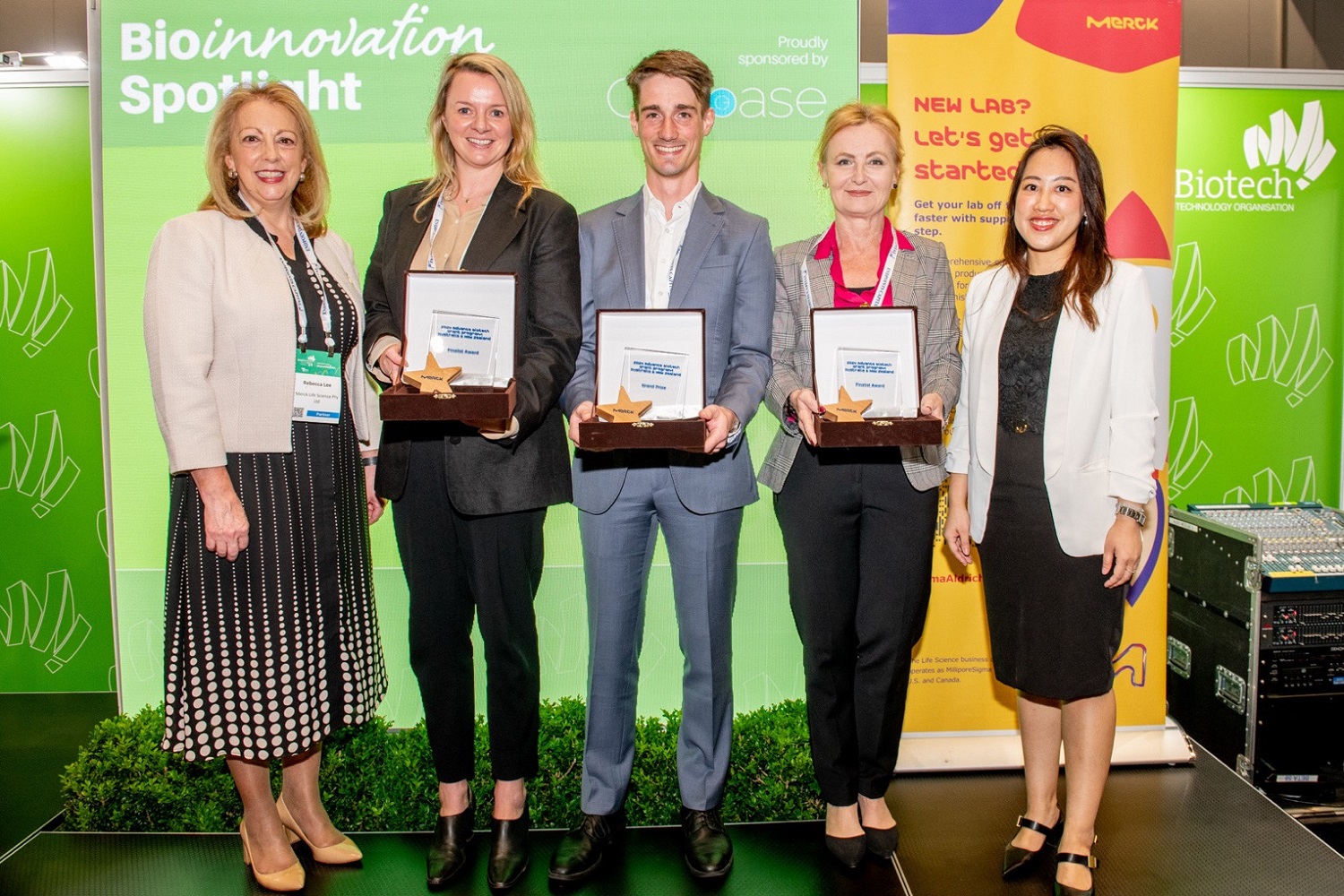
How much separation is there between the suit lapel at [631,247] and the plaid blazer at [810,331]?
14.6 inches

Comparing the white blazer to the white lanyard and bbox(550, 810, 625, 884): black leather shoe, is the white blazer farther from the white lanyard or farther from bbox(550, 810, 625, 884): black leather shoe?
bbox(550, 810, 625, 884): black leather shoe

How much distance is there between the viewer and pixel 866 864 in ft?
8.04

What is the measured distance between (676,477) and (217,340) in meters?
1.16

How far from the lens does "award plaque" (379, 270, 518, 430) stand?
204cm

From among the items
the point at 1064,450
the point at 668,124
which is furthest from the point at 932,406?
the point at 668,124

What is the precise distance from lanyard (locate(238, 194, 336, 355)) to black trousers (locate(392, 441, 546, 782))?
365 mm

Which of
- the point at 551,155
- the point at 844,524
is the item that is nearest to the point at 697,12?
the point at 551,155

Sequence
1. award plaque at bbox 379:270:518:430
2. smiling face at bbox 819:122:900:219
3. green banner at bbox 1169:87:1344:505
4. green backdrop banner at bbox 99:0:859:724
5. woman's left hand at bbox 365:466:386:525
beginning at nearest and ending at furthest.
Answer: award plaque at bbox 379:270:518:430, smiling face at bbox 819:122:900:219, woman's left hand at bbox 365:466:386:525, green backdrop banner at bbox 99:0:859:724, green banner at bbox 1169:87:1344:505

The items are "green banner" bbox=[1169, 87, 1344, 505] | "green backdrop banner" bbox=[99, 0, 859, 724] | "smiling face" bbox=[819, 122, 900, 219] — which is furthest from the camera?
"green banner" bbox=[1169, 87, 1344, 505]

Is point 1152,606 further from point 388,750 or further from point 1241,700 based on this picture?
point 388,750

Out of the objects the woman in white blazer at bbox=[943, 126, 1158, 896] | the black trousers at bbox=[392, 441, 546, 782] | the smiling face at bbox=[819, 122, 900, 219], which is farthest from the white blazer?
the black trousers at bbox=[392, 441, 546, 782]

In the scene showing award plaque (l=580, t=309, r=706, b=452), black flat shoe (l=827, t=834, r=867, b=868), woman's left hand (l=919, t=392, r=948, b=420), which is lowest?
black flat shoe (l=827, t=834, r=867, b=868)

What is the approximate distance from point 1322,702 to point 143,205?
4295 mm

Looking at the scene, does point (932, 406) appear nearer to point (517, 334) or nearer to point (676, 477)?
point (676, 477)
